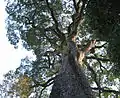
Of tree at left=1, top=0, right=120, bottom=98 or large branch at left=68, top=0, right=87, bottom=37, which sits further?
large branch at left=68, top=0, right=87, bottom=37

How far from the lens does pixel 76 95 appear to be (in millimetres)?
10539

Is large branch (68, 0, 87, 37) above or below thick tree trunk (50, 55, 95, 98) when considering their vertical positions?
above

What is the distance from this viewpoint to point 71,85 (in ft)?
36.6

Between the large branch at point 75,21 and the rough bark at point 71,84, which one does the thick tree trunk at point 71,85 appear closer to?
the rough bark at point 71,84

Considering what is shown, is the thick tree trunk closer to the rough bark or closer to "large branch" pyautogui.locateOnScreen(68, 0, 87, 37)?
the rough bark

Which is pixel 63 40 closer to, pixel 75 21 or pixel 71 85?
pixel 75 21

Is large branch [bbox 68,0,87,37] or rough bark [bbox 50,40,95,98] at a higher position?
large branch [bbox 68,0,87,37]

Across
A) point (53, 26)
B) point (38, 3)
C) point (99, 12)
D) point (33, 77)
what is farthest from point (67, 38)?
point (99, 12)

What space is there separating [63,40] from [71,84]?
5608 millimetres

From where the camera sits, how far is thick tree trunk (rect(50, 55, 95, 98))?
10664mm

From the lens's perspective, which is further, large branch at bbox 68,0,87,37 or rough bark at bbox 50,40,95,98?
large branch at bbox 68,0,87,37

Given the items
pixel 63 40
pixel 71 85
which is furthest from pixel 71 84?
pixel 63 40

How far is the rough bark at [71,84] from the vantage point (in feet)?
35.0

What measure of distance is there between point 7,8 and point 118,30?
9.25 meters
